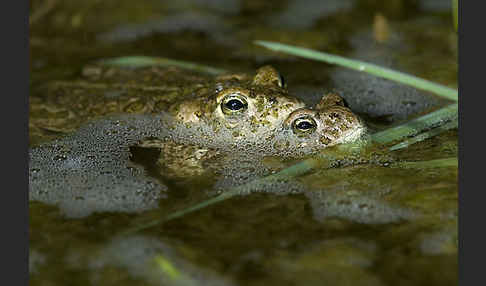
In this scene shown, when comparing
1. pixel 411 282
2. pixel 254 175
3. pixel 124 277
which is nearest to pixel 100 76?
pixel 254 175

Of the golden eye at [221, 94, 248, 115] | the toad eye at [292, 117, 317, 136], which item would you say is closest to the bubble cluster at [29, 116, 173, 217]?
the golden eye at [221, 94, 248, 115]

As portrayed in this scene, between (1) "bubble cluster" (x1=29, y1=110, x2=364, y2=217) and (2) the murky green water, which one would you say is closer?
(2) the murky green water

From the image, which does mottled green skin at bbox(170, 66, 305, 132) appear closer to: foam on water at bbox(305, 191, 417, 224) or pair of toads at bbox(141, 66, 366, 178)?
pair of toads at bbox(141, 66, 366, 178)

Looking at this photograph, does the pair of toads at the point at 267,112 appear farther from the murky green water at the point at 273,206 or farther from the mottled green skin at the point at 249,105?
the murky green water at the point at 273,206

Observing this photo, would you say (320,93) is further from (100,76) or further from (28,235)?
(28,235)

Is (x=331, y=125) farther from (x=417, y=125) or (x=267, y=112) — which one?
(x=417, y=125)

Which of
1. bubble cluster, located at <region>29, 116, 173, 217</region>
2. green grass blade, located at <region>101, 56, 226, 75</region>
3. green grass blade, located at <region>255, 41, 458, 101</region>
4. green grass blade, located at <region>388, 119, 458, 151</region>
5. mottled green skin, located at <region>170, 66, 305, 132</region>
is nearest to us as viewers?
bubble cluster, located at <region>29, 116, 173, 217</region>
